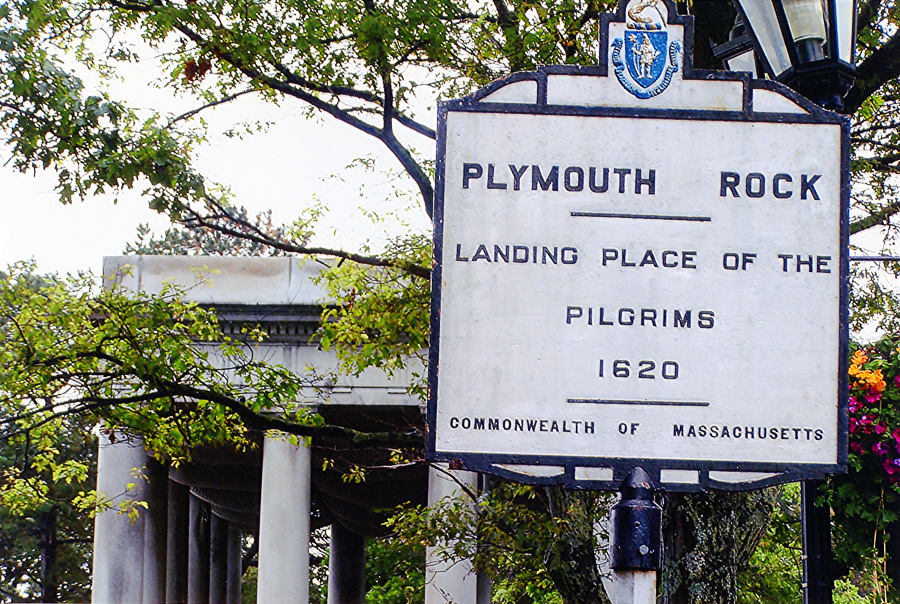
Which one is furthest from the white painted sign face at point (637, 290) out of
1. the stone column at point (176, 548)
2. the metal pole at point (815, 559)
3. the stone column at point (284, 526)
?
the stone column at point (176, 548)

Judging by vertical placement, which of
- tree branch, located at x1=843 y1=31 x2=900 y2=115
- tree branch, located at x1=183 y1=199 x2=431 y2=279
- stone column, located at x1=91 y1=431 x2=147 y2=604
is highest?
tree branch, located at x1=843 y1=31 x2=900 y2=115

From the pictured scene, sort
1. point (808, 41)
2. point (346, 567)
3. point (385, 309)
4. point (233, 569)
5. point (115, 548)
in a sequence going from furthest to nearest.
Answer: point (233, 569), point (346, 567), point (115, 548), point (385, 309), point (808, 41)

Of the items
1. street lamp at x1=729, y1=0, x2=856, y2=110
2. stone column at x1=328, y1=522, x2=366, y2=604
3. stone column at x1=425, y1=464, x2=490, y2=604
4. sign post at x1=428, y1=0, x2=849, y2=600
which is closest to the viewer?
sign post at x1=428, y1=0, x2=849, y2=600

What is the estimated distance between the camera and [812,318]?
12.7ft

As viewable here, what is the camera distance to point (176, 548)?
3512 cm

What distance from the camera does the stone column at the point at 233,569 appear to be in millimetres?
44938

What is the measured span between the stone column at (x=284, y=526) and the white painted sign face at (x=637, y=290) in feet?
59.6

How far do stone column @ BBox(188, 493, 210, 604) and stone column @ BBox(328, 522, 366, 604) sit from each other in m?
4.84

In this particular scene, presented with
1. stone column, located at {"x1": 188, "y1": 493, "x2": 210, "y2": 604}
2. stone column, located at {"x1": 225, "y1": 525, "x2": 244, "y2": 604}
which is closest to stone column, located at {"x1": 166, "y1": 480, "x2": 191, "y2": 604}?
stone column, located at {"x1": 188, "y1": 493, "x2": 210, "y2": 604}

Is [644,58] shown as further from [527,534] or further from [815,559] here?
[527,534]

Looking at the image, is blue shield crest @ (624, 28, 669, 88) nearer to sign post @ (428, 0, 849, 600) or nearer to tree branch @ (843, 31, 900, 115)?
sign post @ (428, 0, 849, 600)

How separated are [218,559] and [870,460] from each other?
4041 cm

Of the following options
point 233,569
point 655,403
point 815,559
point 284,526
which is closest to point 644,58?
point 655,403

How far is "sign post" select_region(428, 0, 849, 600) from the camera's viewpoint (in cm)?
380
